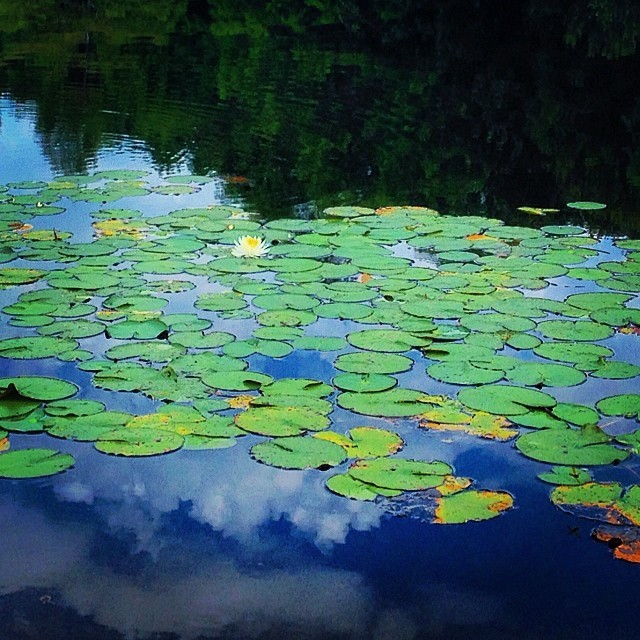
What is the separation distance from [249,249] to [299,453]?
1966 millimetres

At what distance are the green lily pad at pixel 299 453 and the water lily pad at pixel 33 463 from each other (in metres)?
0.52

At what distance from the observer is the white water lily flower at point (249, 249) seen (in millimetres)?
4570

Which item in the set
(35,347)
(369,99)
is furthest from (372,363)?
(369,99)

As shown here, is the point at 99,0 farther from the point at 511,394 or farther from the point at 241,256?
the point at 511,394

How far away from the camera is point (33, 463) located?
2.71 metres

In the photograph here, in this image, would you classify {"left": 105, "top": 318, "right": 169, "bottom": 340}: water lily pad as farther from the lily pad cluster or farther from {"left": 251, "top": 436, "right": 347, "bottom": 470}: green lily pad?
{"left": 251, "top": 436, "right": 347, "bottom": 470}: green lily pad

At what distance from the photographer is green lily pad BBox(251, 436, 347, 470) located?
→ 271 centimetres

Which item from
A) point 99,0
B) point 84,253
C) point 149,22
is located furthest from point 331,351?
point 99,0

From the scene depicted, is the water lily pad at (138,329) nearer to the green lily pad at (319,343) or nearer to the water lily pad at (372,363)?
the green lily pad at (319,343)

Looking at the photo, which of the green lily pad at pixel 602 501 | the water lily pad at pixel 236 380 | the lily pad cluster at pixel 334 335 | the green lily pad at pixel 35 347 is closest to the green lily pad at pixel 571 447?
the lily pad cluster at pixel 334 335

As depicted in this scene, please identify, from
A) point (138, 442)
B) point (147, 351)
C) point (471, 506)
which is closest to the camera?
point (471, 506)

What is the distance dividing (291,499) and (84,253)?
2316 mm

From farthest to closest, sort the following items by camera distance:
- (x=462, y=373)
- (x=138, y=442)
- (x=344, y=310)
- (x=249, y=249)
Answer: (x=249, y=249) → (x=344, y=310) → (x=462, y=373) → (x=138, y=442)

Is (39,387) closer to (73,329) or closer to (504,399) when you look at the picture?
(73,329)
